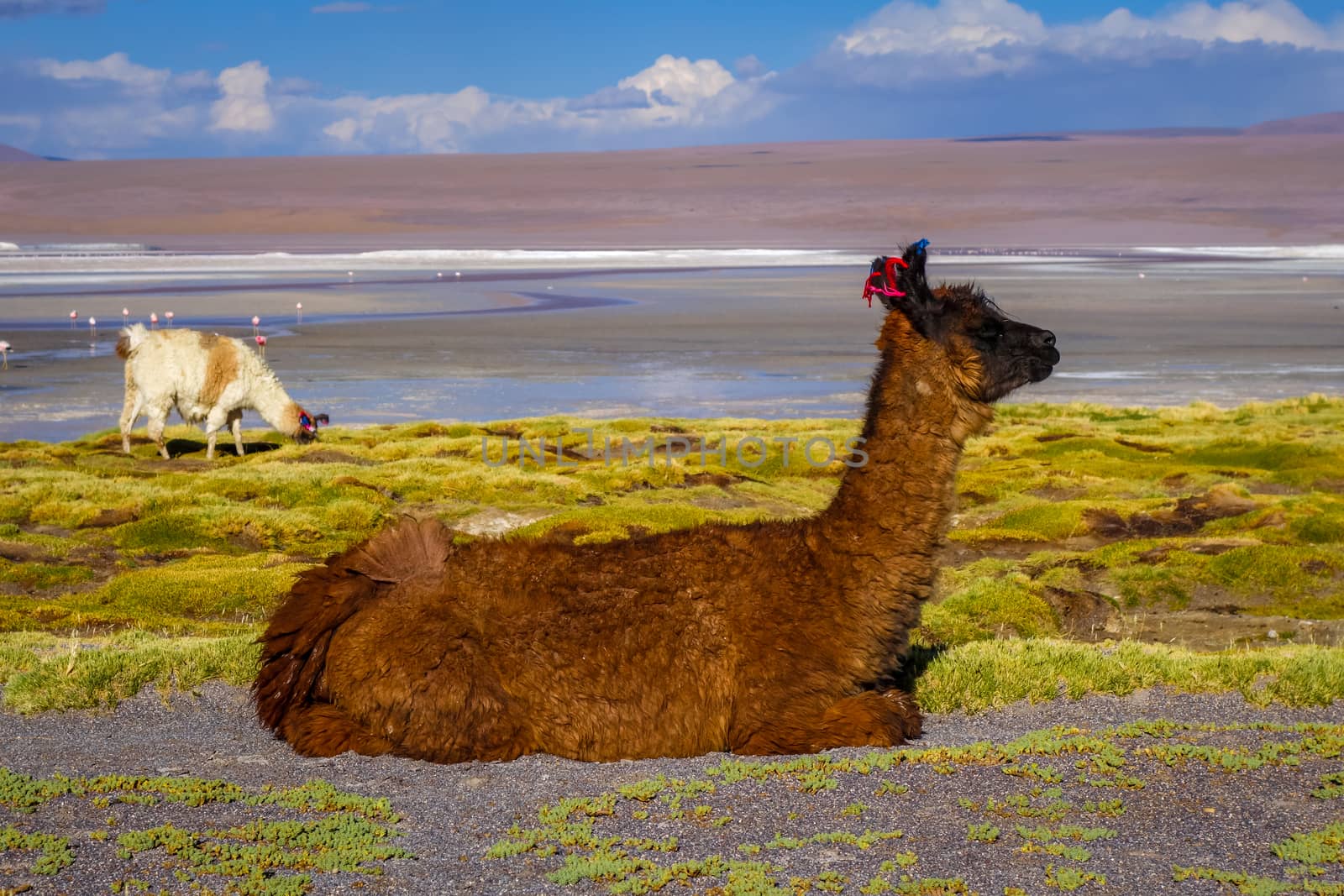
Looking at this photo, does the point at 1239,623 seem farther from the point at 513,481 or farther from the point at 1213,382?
the point at 1213,382

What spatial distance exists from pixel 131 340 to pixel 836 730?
821 inches

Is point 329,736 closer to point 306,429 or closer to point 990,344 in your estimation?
point 990,344

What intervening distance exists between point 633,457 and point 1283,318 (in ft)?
130

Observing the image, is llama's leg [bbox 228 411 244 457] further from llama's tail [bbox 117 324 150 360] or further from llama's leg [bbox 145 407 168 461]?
llama's tail [bbox 117 324 150 360]

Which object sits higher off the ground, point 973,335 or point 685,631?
point 973,335

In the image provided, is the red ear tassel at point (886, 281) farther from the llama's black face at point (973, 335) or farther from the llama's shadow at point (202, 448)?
the llama's shadow at point (202, 448)

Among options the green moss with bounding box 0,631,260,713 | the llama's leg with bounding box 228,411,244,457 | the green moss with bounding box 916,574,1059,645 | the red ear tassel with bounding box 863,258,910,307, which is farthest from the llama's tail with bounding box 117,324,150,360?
the red ear tassel with bounding box 863,258,910,307

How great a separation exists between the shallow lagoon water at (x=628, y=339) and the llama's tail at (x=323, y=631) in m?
21.7

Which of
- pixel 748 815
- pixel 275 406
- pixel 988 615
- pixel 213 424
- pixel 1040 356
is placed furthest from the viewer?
pixel 275 406

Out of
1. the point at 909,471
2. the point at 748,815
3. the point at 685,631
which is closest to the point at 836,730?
the point at 685,631

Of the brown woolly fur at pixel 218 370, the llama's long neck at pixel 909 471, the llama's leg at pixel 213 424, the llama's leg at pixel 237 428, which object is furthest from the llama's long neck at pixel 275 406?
the llama's long neck at pixel 909 471

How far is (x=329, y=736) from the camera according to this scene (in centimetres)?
730

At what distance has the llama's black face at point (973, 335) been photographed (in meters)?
7.16

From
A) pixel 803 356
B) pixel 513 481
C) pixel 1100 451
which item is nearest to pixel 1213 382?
pixel 803 356
